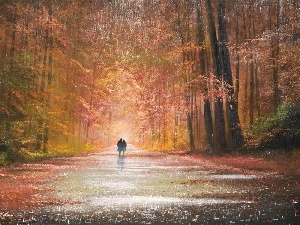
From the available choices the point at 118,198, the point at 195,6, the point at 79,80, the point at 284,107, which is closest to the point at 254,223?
the point at 118,198

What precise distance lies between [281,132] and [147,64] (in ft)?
88.9

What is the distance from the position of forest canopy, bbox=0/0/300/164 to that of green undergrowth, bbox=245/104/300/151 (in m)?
0.86

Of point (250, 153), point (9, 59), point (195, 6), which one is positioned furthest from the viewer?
point (195, 6)

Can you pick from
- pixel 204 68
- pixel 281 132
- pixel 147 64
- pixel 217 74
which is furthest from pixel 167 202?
pixel 147 64

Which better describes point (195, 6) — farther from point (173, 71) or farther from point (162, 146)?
point (162, 146)

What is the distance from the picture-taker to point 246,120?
178 ft

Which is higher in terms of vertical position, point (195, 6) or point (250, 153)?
point (195, 6)

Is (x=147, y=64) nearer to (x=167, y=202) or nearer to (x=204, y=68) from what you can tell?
(x=204, y=68)

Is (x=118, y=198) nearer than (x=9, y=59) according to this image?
Yes

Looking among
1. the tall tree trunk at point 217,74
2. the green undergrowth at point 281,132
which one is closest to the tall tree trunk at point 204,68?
the tall tree trunk at point 217,74

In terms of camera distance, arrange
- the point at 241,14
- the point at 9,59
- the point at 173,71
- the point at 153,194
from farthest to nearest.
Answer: the point at 173,71 < the point at 241,14 < the point at 9,59 < the point at 153,194

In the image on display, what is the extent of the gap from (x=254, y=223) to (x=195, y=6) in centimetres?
3533

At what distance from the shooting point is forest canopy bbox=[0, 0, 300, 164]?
1158 inches

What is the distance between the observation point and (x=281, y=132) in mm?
27953
